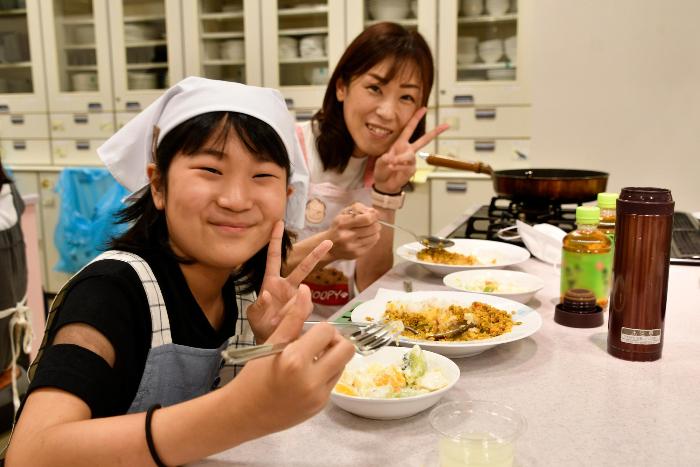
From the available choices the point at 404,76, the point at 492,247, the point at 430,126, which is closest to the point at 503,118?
the point at 430,126

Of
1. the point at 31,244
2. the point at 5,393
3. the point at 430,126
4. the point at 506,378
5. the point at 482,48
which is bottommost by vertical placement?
the point at 5,393

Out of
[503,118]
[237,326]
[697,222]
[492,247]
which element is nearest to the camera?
[237,326]

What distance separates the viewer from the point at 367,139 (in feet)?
7.13

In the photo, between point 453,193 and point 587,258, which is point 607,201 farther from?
point 453,193

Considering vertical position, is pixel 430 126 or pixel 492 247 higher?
pixel 430 126

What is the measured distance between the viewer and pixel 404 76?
209 cm

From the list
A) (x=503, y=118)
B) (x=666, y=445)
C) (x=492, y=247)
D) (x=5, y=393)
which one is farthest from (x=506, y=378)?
(x=503, y=118)

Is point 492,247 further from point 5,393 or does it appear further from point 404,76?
point 5,393

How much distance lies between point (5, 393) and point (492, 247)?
1.56 meters

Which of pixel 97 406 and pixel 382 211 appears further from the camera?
pixel 382 211

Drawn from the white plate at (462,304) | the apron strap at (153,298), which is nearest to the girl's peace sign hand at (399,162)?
the white plate at (462,304)

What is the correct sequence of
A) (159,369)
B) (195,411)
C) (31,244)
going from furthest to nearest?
(31,244)
(159,369)
(195,411)

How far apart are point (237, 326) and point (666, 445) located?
77 cm

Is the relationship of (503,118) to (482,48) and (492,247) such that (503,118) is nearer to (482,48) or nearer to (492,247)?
(482,48)
